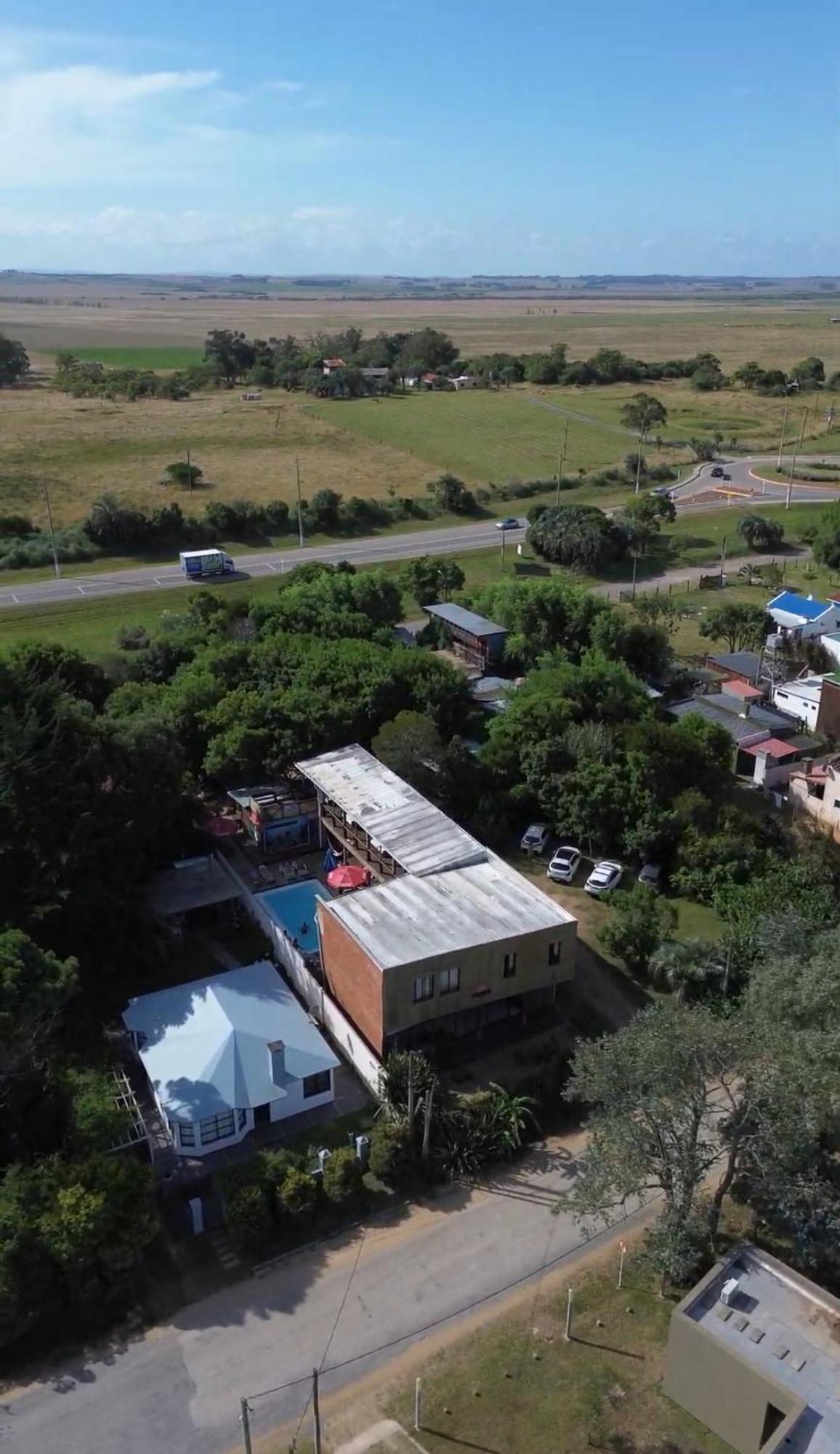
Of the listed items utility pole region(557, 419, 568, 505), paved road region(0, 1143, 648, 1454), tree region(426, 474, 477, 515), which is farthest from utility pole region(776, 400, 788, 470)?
paved road region(0, 1143, 648, 1454)

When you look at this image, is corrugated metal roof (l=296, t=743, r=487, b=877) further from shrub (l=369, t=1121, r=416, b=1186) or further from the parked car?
shrub (l=369, t=1121, r=416, b=1186)

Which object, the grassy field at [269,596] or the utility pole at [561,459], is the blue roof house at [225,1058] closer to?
the grassy field at [269,596]

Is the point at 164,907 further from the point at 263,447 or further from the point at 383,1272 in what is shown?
the point at 263,447

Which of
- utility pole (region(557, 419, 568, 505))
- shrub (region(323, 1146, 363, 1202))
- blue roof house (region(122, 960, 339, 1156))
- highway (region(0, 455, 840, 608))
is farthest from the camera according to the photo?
utility pole (region(557, 419, 568, 505))

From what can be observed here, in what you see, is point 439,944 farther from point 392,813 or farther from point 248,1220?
point 248,1220

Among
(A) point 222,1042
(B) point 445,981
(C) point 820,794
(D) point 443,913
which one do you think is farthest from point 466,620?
(A) point 222,1042

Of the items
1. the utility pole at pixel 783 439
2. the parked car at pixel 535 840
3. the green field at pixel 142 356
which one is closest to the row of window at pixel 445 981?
the parked car at pixel 535 840
